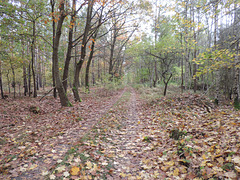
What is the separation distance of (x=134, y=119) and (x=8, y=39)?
9824 mm

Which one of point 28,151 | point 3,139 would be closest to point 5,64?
point 3,139

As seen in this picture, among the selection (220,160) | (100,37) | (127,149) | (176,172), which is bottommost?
(127,149)

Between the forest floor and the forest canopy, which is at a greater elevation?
the forest canopy

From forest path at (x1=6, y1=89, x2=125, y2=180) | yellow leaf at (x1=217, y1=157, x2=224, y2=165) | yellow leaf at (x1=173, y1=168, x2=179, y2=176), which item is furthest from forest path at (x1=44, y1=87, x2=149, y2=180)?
yellow leaf at (x1=217, y1=157, x2=224, y2=165)

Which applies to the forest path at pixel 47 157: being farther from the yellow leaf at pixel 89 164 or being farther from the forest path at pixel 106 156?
the yellow leaf at pixel 89 164

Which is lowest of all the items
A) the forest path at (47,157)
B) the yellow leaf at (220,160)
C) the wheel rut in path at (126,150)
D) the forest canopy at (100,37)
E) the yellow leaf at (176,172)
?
the wheel rut in path at (126,150)

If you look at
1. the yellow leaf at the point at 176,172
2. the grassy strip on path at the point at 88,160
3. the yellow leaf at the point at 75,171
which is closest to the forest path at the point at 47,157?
the grassy strip on path at the point at 88,160

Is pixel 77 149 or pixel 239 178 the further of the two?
pixel 77 149

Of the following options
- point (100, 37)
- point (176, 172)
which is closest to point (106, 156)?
point (176, 172)

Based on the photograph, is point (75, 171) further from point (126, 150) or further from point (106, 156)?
point (126, 150)

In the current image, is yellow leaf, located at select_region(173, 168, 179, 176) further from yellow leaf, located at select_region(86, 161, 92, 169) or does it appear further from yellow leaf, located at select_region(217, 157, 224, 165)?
yellow leaf, located at select_region(86, 161, 92, 169)

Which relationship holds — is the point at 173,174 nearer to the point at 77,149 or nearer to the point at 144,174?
the point at 144,174

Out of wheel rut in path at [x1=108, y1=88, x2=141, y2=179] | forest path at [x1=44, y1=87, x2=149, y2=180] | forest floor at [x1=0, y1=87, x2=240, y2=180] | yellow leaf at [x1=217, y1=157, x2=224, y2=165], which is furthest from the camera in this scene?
wheel rut in path at [x1=108, y1=88, x2=141, y2=179]

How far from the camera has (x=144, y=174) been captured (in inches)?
118
